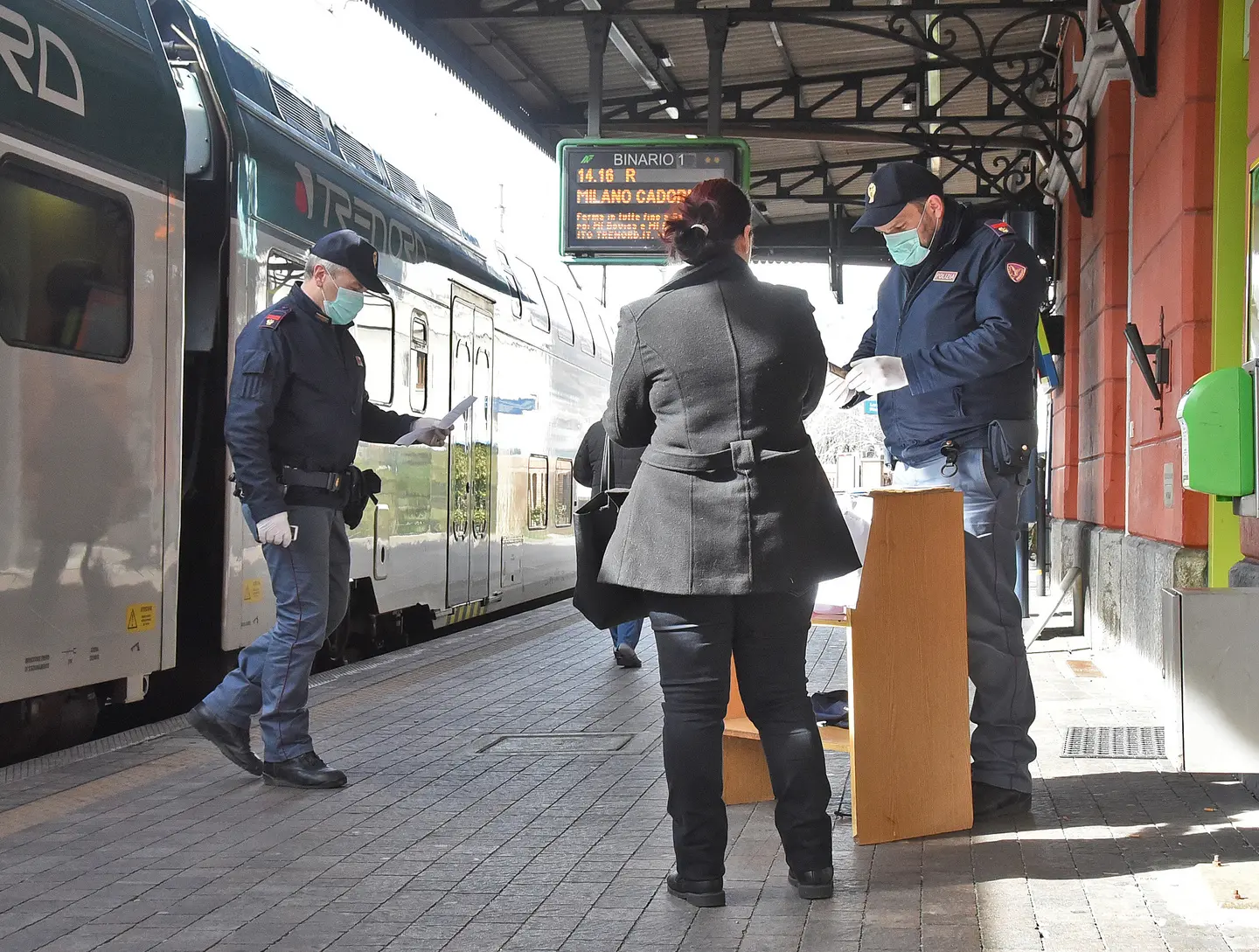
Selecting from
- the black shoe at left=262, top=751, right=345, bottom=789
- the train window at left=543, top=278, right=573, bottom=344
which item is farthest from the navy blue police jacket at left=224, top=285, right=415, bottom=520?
the train window at left=543, top=278, right=573, bottom=344

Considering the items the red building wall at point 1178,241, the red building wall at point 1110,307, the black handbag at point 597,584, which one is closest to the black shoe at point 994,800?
the black handbag at point 597,584

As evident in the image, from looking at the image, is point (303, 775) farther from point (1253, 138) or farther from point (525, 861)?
point (1253, 138)

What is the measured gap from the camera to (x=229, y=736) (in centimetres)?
555

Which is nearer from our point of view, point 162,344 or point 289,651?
point 289,651

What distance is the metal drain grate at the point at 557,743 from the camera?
6.26 metres

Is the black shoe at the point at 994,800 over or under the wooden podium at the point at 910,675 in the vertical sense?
under

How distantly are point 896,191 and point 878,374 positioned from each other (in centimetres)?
65

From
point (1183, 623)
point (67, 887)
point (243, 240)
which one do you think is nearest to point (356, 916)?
point (67, 887)

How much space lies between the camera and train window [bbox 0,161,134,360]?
5.34 metres

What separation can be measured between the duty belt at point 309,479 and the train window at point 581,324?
1121 centimetres

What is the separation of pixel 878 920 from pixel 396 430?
311 cm

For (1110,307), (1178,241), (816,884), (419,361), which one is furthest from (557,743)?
(1110,307)

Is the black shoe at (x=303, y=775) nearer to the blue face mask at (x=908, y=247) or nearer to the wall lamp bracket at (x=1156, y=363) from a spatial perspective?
the blue face mask at (x=908, y=247)

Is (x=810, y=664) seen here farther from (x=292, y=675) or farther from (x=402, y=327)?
(x=292, y=675)
